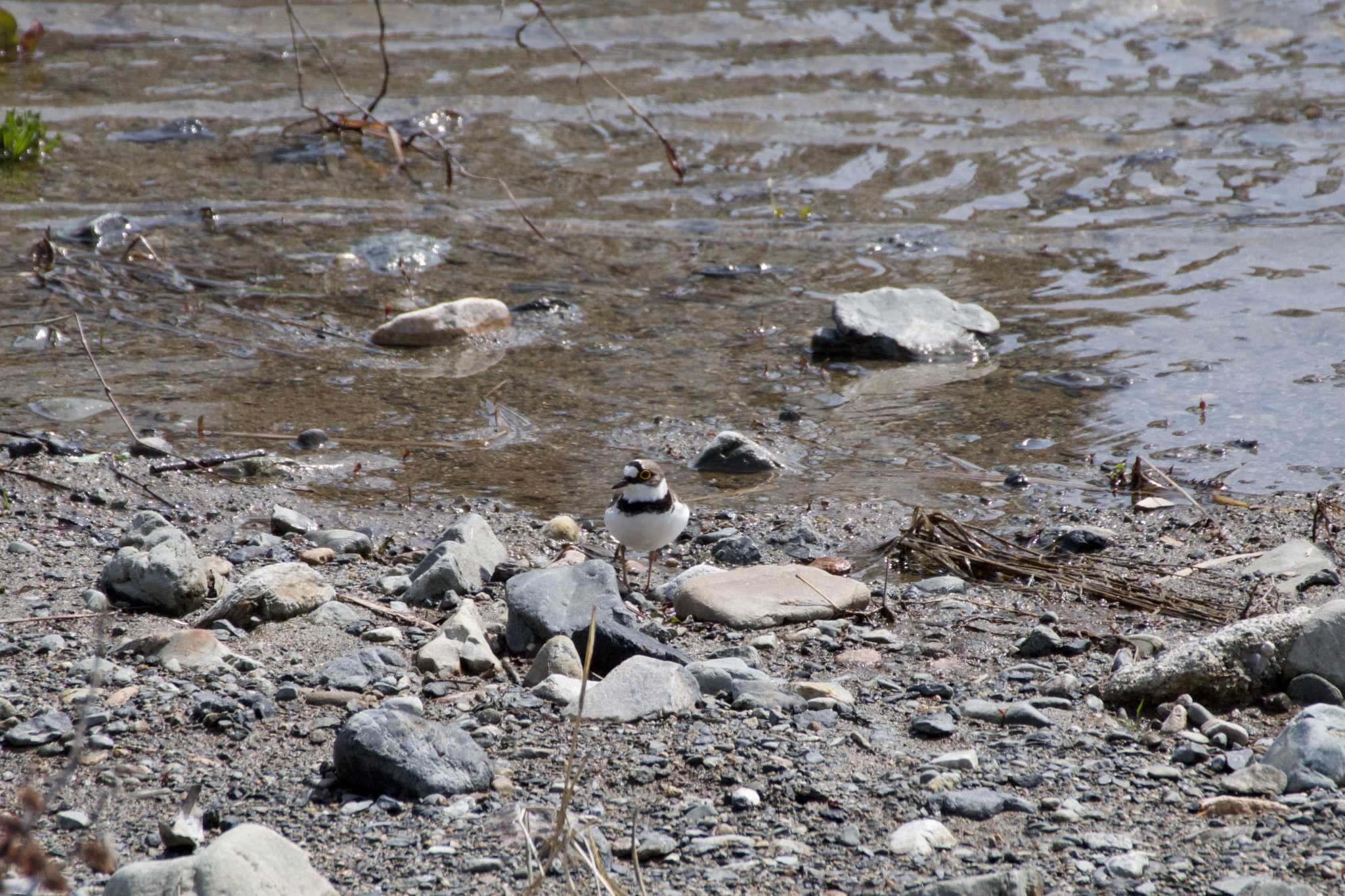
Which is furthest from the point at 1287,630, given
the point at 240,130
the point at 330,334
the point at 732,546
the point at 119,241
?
the point at 240,130

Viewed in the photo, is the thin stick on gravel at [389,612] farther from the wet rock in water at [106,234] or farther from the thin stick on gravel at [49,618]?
the wet rock in water at [106,234]

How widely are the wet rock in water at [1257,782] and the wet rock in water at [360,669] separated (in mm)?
2489

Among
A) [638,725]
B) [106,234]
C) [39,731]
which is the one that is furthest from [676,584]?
[106,234]

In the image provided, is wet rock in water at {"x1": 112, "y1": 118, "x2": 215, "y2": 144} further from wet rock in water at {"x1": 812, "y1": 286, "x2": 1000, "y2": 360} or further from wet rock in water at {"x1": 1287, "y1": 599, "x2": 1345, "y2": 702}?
wet rock in water at {"x1": 1287, "y1": 599, "x2": 1345, "y2": 702}

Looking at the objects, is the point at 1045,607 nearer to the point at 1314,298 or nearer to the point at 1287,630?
the point at 1287,630

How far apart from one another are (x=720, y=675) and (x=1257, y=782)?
1.56 m

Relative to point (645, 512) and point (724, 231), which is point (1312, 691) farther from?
point (724, 231)

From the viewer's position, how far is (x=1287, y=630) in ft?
13.4

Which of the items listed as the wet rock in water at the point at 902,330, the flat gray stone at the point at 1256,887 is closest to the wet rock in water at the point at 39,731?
the flat gray stone at the point at 1256,887

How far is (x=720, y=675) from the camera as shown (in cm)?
407

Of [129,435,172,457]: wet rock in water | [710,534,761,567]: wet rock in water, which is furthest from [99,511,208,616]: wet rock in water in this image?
[710,534,761,567]: wet rock in water

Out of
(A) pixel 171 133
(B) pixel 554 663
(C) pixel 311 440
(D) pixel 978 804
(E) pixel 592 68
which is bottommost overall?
(C) pixel 311 440

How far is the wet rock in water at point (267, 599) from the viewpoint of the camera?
4.43 m

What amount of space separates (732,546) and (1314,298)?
531cm
